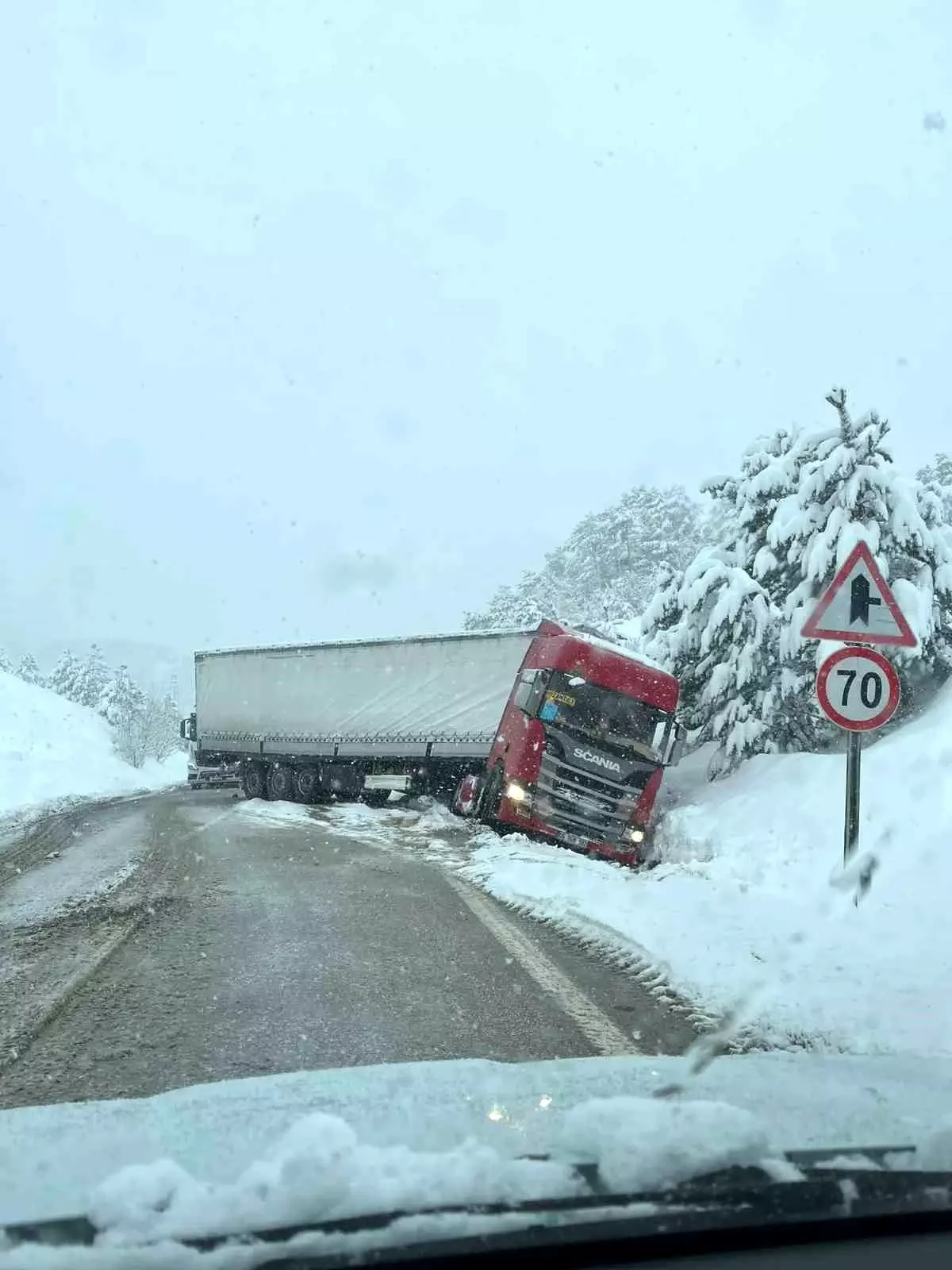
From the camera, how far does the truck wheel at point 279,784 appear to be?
26.3 meters

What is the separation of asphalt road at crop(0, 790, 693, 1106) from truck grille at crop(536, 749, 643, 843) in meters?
5.07

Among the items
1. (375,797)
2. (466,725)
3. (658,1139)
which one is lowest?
(375,797)

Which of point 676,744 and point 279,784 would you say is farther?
point 279,784

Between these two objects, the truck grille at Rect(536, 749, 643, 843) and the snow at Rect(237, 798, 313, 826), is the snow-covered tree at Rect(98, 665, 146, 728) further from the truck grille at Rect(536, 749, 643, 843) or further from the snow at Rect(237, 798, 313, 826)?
the truck grille at Rect(536, 749, 643, 843)

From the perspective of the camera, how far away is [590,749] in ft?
52.2

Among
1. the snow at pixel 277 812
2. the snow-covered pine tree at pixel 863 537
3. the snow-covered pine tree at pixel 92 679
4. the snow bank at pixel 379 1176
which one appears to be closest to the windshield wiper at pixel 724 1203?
the snow bank at pixel 379 1176

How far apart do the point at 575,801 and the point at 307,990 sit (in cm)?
980

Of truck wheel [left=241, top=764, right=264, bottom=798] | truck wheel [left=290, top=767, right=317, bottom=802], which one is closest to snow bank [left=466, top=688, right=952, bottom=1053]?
truck wheel [left=290, top=767, right=317, bottom=802]

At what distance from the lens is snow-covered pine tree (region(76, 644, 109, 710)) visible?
86125 millimetres

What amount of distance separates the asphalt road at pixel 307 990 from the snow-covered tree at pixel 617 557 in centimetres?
5958

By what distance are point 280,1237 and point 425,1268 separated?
29 cm

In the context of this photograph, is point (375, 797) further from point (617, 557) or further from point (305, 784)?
point (617, 557)

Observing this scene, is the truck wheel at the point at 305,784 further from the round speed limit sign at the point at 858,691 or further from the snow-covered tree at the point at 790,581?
the round speed limit sign at the point at 858,691

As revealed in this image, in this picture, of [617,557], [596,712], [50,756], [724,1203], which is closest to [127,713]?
[617,557]
